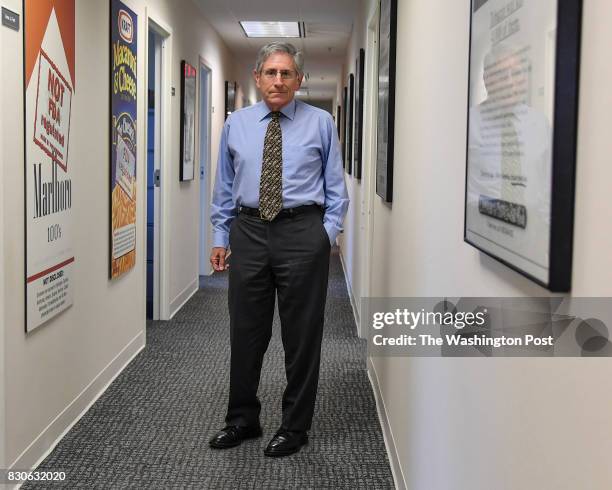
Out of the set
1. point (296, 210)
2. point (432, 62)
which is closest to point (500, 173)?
point (432, 62)

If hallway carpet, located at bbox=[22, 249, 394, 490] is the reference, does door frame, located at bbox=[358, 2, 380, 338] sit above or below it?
above

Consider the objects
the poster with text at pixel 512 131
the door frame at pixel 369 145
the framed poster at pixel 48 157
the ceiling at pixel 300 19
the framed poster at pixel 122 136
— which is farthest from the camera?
A: the ceiling at pixel 300 19

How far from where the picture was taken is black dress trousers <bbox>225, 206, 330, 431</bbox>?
2523 millimetres

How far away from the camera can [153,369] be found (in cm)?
361

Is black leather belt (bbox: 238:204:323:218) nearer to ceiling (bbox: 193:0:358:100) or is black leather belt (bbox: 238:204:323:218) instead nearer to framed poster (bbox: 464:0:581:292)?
framed poster (bbox: 464:0:581:292)

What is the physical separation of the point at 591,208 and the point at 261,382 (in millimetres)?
2777

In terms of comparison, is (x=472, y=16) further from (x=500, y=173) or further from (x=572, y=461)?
(x=572, y=461)

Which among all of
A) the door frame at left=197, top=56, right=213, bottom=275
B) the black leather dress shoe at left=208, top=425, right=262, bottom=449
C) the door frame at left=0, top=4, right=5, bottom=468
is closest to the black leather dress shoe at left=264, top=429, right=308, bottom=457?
the black leather dress shoe at left=208, top=425, right=262, bottom=449

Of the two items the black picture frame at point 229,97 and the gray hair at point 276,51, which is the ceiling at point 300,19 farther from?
the gray hair at point 276,51

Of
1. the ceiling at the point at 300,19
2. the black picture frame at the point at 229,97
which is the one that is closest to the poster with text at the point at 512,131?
the ceiling at the point at 300,19

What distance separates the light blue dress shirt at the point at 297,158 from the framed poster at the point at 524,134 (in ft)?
4.11

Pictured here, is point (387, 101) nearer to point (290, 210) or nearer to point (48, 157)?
point (290, 210)

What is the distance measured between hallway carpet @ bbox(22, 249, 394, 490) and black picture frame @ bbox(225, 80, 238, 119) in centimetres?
402

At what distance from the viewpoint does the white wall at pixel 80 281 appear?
86.4 inches
